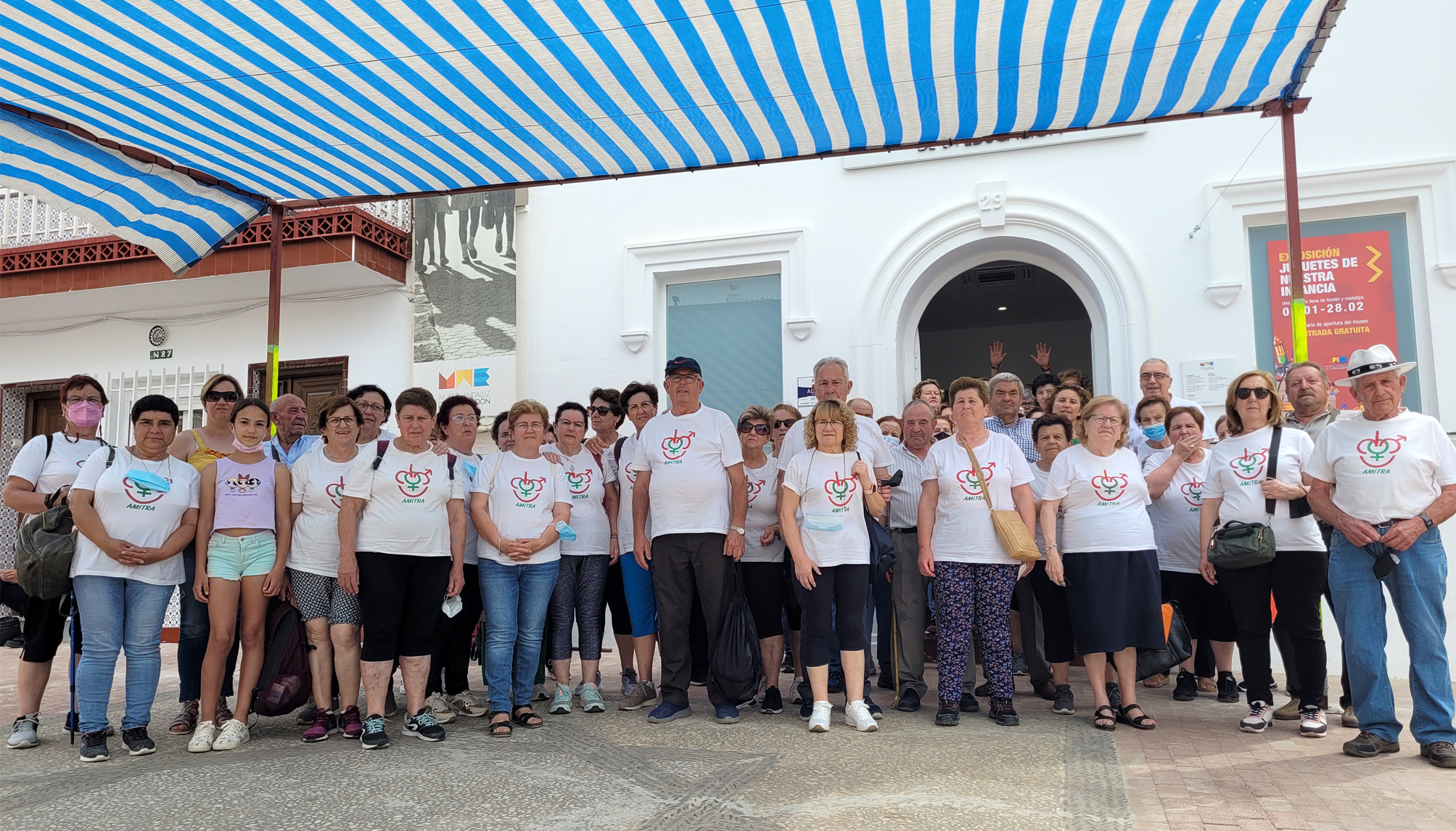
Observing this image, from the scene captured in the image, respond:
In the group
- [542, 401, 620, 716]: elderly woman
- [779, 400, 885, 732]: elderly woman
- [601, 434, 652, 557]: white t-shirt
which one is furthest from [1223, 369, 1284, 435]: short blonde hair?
[542, 401, 620, 716]: elderly woman

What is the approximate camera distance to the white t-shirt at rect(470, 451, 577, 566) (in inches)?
184

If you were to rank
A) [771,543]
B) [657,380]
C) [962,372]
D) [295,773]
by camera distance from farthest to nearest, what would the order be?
[962,372] < [657,380] < [771,543] < [295,773]

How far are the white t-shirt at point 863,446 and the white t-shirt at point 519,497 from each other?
1.15 m

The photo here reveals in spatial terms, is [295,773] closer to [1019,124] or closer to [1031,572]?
[1031,572]

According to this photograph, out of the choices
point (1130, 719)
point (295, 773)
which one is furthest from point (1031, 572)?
point (295, 773)

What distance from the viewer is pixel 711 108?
4.70m

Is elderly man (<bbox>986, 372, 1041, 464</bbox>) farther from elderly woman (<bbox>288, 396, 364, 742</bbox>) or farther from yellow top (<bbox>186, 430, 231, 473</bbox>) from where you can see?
yellow top (<bbox>186, 430, 231, 473</bbox>)

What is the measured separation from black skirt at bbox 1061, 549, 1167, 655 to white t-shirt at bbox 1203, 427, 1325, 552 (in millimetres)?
453

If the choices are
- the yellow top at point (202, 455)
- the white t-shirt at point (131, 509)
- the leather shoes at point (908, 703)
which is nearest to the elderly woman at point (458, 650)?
the yellow top at point (202, 455)

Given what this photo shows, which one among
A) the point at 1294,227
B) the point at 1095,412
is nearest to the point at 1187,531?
the point at 1095,412

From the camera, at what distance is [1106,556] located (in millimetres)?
4637

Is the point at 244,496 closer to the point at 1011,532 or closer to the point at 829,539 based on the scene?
the point at 829,539

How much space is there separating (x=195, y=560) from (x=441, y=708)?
1378 millimetres

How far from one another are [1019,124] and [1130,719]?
2.98 m
